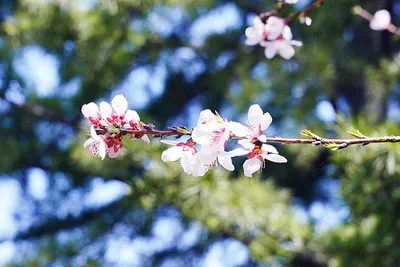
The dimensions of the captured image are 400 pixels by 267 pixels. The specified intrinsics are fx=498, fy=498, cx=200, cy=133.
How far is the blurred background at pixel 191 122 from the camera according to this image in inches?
42.8

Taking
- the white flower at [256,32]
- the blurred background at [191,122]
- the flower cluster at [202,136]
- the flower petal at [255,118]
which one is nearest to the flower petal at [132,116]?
the flower cluster at [202,136]

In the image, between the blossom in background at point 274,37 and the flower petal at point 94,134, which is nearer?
the flower petal at point 94,134

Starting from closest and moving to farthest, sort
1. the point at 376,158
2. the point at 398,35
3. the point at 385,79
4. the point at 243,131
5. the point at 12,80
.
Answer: the point at 243,131
the point at 398,35
the point at 376,158
the point at 385,79
the point at 12,80

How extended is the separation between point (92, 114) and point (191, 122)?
1582 mm

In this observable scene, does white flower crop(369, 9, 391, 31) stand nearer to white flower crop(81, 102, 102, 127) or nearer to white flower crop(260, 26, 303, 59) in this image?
white flower crop(260, 26, 303, 59)

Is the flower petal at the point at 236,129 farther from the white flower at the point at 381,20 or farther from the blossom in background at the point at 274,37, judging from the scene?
the white flower at the point at 381,20

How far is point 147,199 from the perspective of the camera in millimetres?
1055

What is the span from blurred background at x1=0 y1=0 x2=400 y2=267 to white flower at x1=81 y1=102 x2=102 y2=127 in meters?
0.60

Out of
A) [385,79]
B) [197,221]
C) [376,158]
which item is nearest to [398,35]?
[376,158]

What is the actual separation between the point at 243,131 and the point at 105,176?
0.92 metres

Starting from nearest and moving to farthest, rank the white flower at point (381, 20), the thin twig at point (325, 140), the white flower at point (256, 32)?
the thin twig at point (325, 140)
the white flower at point (256, 32)
the white flower at point (381, 20)

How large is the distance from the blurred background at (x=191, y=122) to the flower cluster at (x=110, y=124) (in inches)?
23.6

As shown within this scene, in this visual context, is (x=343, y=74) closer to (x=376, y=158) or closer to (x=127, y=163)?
(x=376, y=158)

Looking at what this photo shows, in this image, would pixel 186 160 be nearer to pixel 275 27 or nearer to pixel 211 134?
pixel 211 134
